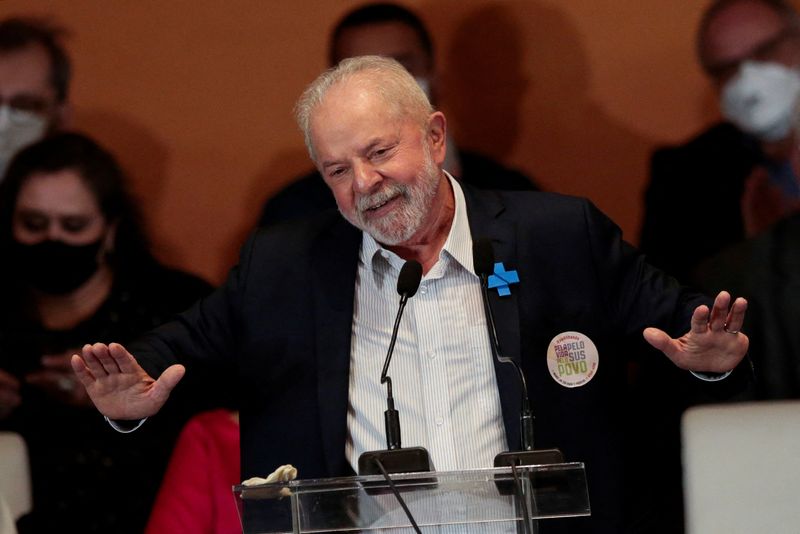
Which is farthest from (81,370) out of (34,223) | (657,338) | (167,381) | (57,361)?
(34,223)

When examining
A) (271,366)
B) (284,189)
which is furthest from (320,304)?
(284,189)

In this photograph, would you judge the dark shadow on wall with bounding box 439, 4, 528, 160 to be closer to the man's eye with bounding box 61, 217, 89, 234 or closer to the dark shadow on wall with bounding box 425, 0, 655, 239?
the dark shadow on wall with bounding box 425, 0, 655, 239

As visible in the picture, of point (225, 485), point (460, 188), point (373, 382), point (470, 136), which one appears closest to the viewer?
point (373, 382)

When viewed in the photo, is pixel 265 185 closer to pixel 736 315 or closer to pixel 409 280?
pixel 409 280

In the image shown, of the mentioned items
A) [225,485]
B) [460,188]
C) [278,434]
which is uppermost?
[460,188]

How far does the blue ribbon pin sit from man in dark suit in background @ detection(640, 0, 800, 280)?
4.92ft

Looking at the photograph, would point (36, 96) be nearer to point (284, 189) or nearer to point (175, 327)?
point (284, 189)

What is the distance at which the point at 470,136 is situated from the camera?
4.20m

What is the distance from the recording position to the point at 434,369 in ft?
8.55

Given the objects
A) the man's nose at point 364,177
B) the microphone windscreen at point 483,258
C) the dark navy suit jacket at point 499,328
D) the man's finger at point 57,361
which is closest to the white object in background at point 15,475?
the man's finger at point 57,361

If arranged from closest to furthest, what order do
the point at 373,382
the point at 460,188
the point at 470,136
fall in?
the point at 373,382
the point at 460,188
the point at 470,136

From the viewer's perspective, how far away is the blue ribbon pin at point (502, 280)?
2619mm

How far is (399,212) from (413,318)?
0.75 feet

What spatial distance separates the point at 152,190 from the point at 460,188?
1.74 meters
